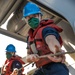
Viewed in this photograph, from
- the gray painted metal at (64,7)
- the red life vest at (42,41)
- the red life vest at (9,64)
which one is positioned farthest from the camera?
the red life vest at (9,64)

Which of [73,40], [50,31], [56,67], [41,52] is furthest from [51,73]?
[73,40]

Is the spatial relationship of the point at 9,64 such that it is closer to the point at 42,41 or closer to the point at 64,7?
the point at 42,41

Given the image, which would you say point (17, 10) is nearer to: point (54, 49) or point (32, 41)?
point (32, 41)

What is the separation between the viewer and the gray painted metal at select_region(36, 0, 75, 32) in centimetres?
119

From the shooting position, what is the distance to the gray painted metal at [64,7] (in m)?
1.19

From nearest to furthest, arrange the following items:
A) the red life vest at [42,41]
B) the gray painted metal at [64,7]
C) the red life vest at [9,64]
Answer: the gray painted metal at [64,7]
the red life vest at [42,41]
the red life vest at [9,64]

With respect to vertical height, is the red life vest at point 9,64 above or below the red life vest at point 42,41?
below

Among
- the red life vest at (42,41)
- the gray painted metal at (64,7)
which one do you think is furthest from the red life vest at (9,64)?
the gray painted metal at (64,7)

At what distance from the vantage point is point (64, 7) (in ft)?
3.97

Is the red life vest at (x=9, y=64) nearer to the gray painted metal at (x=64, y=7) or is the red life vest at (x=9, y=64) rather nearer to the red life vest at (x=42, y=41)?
the red life vest at (x=42, y=41)

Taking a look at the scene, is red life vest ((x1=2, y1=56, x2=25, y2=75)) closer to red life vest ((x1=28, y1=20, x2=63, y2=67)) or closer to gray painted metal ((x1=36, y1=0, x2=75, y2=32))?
red life vest ((x1=28, y1=20, x2=63, y2=67))

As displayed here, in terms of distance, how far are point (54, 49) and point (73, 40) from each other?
130cm

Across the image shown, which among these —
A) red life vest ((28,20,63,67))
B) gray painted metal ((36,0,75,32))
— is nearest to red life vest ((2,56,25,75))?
red life vest ((28,20,63,67))

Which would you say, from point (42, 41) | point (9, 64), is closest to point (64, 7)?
point (42, 41)
